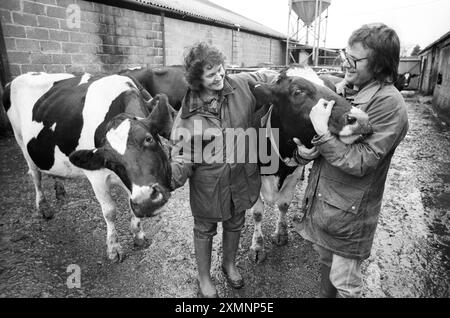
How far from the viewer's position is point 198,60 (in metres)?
2.04

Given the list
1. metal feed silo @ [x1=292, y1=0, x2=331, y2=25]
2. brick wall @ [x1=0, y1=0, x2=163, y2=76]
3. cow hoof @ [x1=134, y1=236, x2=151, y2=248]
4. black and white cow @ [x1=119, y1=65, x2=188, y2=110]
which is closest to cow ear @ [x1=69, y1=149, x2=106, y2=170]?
cow hoof @ [x1=134, y1=236, x2=151, y2=248]

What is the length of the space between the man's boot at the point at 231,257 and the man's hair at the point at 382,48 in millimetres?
1563

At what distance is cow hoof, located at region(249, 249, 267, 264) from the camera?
2.95 meters

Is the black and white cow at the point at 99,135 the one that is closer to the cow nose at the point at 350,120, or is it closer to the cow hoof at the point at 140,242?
the cow hoof at the point at 140,242

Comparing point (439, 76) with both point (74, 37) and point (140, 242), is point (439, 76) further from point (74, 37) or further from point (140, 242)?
point (140, 242)

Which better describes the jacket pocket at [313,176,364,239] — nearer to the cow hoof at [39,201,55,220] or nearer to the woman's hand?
the woman's hand

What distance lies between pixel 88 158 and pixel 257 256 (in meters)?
1.80

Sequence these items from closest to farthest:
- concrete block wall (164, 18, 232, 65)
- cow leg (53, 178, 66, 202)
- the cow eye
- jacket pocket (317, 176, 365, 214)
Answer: jacket pocket (317, 176, 365, 214) → the cow eye → cow leg (53, 178, 66, 202) → concrete block wall (164, 18, 232, 65)

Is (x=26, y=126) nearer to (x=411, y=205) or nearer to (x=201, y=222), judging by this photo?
(x=201, y=222)

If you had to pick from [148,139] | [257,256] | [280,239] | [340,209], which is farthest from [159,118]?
[280,239]

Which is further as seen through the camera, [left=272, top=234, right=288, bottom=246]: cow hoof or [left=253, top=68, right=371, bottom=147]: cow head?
[left=272, top=234, right=288, bottom=246]: cow hoof

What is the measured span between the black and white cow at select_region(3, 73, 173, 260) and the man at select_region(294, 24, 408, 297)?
3.53 feet
